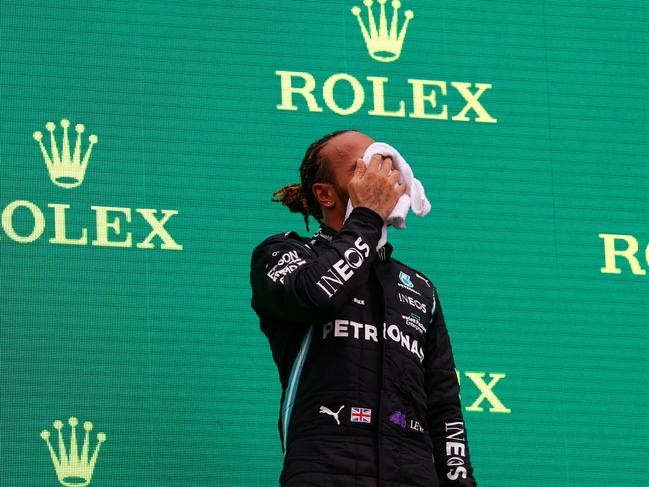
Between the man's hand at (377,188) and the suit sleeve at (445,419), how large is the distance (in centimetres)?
24

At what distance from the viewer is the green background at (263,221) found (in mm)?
3150

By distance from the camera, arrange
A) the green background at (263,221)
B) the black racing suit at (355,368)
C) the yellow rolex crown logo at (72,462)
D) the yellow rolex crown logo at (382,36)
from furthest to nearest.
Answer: the yellow rolex crown logo at (382,36)
the green background at (263,221)
the yellow rolex crown logo at (72,462)
the black racing suit at (355,368)

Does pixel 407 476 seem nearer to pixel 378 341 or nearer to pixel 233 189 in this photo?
pixel 378 341

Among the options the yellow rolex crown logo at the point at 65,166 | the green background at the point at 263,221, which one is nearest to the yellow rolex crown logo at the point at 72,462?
the green background at the point at 263,221

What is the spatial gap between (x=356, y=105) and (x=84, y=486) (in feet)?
3.67

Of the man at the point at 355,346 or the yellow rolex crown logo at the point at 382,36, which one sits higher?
the yellow rolex crown logo at the point at 382,36

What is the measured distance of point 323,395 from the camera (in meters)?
2.12

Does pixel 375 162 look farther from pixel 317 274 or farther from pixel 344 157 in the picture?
pixel 317 274

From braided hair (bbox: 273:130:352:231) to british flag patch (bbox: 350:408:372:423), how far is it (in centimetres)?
41

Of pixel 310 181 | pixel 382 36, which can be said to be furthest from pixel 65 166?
pixel 310 181

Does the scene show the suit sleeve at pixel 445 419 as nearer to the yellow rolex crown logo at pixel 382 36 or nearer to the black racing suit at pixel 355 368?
the black racing suit at pixel 355 368

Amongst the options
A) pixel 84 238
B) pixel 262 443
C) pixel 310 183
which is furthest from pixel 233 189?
pixel 310 183

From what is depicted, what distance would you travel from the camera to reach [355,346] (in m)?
2.16

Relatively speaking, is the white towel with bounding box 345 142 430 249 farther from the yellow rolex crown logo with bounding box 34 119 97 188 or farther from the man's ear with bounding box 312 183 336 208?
the yellow rolex crown logo with bounding box 34 119 97 188
